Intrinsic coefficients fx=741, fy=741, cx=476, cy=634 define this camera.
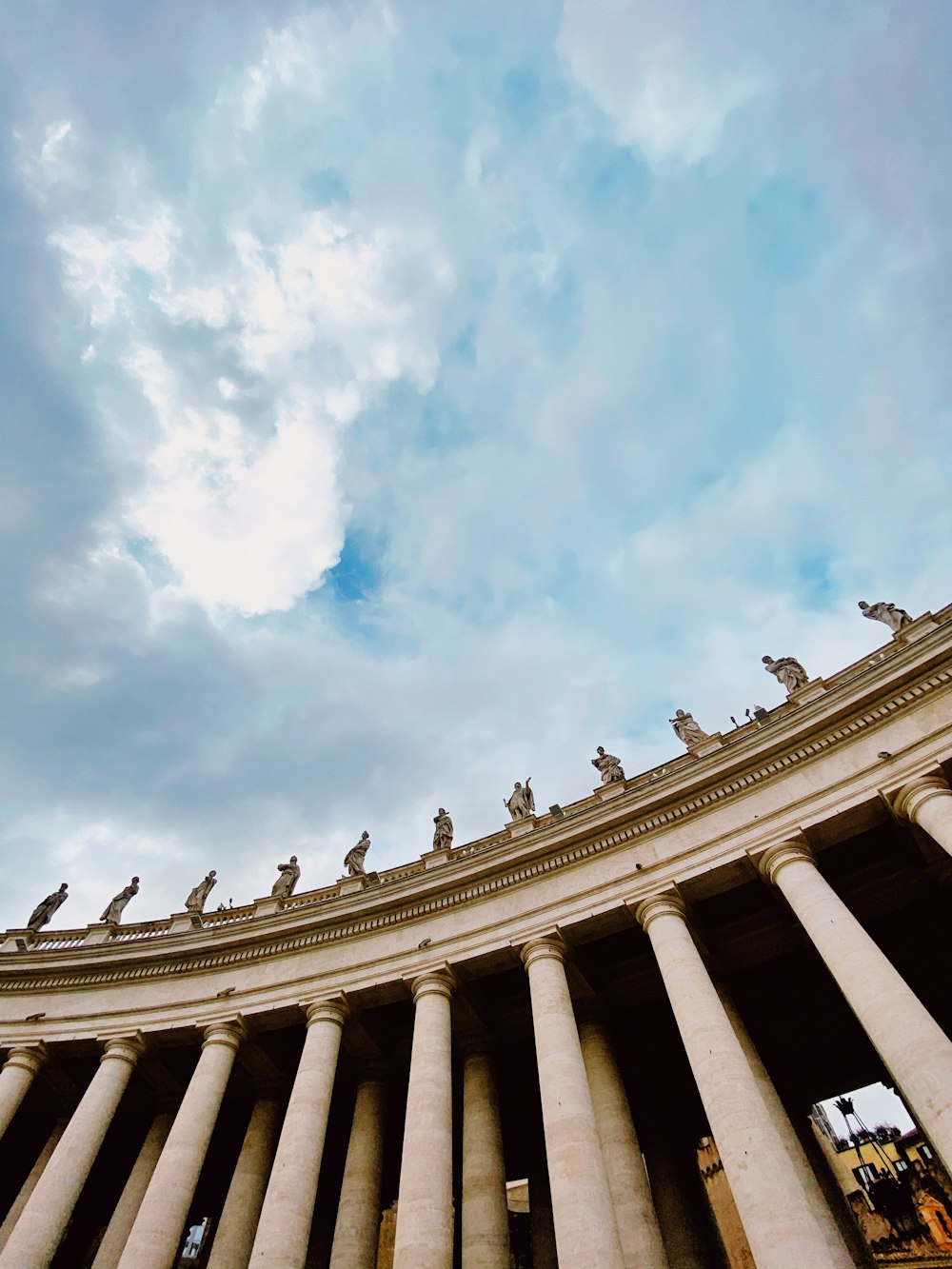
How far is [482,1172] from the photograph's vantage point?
20.7m

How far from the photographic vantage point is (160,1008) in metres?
25.5

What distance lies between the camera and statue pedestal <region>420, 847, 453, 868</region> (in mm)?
26516

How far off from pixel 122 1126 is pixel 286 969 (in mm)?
11518

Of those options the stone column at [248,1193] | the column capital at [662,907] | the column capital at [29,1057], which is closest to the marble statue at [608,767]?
the column capital at [662,907]

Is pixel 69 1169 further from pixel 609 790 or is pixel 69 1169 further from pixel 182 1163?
pixel 609 790

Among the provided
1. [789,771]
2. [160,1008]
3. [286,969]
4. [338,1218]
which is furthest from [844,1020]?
[160,1008]

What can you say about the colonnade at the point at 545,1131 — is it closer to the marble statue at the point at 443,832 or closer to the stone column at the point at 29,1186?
the stone column at the point at 29,1186

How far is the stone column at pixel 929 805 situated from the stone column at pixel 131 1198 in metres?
25.1

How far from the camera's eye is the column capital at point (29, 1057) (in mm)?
25047

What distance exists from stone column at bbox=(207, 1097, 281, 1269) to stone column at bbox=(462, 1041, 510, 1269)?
6.98 meters

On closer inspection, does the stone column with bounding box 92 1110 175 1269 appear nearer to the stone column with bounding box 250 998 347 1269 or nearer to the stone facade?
the stone facade

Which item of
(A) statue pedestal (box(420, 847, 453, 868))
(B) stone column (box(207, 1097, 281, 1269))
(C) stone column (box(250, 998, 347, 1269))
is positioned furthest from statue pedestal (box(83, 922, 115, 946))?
(A) statue pedestal (box(420, 847, 453, 868))

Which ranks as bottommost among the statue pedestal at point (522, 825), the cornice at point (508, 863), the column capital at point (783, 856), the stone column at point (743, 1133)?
the stone column at point (743, 1133)

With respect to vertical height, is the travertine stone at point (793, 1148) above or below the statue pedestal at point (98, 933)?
below
